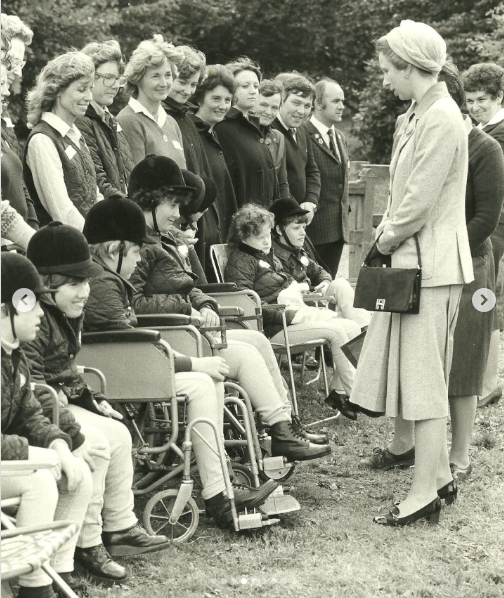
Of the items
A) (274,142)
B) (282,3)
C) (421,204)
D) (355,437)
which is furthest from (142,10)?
(421,204)

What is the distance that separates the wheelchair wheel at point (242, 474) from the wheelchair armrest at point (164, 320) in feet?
2.27

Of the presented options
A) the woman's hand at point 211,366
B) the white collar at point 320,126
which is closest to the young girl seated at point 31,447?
the woman's hand at point 211,366

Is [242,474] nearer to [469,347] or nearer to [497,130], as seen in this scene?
[469,347]

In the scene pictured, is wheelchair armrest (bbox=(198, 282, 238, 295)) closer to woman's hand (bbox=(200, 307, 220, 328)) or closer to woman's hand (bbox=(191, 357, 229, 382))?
woman's hand (bbox=(200, 307, 220, 328))

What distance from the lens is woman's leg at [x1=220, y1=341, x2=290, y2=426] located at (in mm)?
5719

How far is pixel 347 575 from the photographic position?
4633 mm

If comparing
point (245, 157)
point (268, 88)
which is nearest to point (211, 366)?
point (245, 157)

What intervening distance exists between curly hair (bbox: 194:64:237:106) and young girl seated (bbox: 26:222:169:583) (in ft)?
10.1

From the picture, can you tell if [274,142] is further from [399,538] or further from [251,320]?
[399,538]

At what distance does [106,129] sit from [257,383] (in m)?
1.65

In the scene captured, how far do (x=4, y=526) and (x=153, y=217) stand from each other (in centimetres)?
231

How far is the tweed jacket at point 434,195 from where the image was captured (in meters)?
5.05

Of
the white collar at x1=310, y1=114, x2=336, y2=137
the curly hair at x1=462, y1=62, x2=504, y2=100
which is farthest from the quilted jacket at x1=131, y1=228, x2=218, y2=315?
the white collar at x1=310, y1=114, x2=336, y2=137

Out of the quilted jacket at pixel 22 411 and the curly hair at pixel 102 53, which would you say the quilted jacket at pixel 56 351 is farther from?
the curly hair at pixel 102 53
